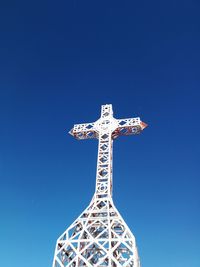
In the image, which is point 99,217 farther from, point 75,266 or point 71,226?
point 75,266

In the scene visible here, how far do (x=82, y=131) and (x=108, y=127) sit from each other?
1.95 m

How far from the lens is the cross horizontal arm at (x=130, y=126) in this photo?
2287cm

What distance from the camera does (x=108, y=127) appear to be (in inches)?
911

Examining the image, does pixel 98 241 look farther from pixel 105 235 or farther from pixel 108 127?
pixel 108 127

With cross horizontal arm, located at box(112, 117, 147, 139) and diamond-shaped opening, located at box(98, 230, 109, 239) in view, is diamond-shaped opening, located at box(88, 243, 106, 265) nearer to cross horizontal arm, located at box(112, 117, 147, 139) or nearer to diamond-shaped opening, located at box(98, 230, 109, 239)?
diamond-shaped opening, located at box(98, 230, 109, 239)

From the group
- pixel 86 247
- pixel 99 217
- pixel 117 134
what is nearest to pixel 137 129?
pixel 117 134

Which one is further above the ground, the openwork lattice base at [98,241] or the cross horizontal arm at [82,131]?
the cross horizontal arm at [82,131]

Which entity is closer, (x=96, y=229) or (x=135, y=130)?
(x=96, y=229)

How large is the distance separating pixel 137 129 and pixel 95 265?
982cm

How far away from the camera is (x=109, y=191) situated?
66.2ft

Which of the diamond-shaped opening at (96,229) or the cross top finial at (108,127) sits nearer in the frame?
Result: the diamond-shaped opening at (96,229)

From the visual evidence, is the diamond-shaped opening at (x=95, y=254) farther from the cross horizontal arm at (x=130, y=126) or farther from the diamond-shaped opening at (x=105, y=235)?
the cross horizontal arm at (x=130, y=126)

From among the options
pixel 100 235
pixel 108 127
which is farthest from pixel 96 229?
pixel 108 127

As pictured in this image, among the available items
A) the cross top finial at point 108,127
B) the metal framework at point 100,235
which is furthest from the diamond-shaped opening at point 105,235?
the cross top finial at point 108,127
